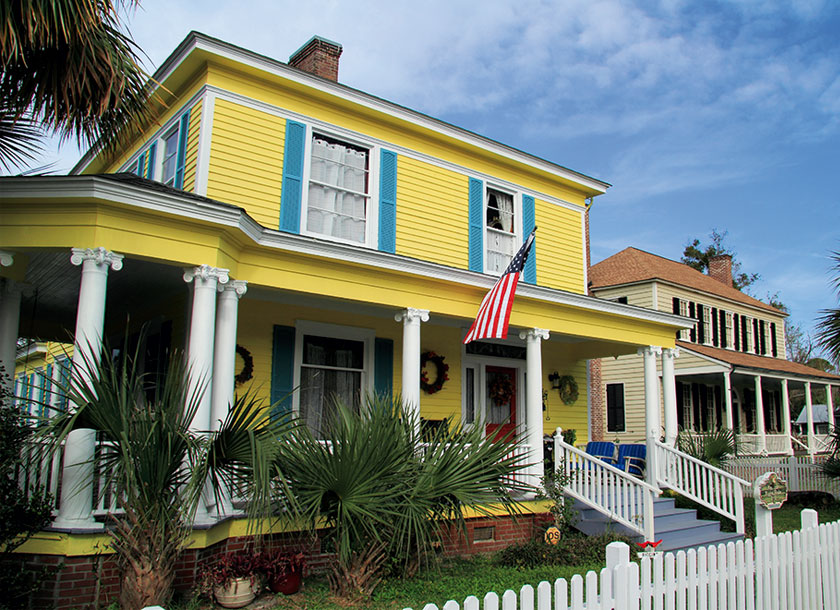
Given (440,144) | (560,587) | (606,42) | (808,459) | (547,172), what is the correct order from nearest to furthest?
1. (560,587)
2. (440,144)
3. (547,172)
4. (606,42)
5. (808,459)

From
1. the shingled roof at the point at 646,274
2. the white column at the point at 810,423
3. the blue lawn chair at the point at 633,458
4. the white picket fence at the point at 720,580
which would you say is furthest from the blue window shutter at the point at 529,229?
the white column at the point at 810,423

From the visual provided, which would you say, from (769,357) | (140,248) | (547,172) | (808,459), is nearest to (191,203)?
(140,248)

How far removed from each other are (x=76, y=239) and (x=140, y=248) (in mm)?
636

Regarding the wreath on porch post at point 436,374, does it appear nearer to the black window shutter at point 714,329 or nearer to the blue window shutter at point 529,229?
the blue window shutter at point 529,229

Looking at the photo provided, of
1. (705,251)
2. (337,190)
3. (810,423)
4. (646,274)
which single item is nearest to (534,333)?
(337,190)

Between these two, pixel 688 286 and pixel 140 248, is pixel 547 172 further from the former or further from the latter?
pixel 688 286

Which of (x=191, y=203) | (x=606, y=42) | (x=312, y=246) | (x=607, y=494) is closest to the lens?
(x=191, y=203)

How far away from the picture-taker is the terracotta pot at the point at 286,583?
696cm

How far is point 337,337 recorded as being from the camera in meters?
Result: 11.4

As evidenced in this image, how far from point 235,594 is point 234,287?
11.9 ft

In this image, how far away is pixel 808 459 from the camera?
20672mm

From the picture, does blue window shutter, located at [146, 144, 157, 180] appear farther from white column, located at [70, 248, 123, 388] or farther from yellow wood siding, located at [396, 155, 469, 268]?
white column, located at [70, 248, 123, 388]

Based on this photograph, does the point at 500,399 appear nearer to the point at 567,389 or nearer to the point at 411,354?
the point at 567,389

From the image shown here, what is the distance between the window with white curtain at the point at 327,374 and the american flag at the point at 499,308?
2.52 meters
